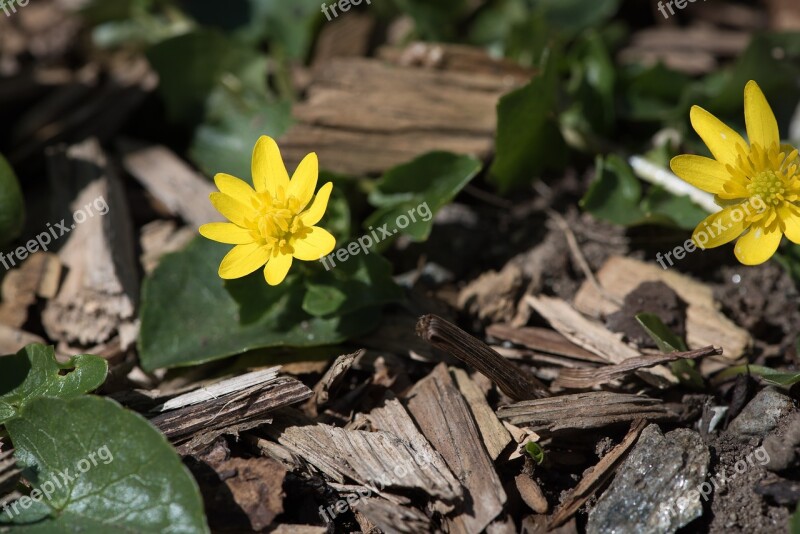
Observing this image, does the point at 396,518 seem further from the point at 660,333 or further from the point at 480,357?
the point at 660,333

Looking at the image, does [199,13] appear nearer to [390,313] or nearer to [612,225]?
[390,313]

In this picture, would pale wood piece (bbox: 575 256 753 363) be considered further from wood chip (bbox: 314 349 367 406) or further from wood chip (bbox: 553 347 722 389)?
wood chip (bbox: 314 349 367 406)

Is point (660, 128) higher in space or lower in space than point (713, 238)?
lower

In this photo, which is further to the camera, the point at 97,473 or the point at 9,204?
the point at 9,204

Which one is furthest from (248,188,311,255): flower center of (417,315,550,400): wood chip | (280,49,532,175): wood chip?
(280,49,532,175): wood chip

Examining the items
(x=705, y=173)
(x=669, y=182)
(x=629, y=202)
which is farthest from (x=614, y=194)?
(x=705, y=173)

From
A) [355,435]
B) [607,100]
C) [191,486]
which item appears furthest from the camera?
[607,100]

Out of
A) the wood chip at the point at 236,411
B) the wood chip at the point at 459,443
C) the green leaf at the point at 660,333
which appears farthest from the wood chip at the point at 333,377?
the green leaf at the point at 660,333

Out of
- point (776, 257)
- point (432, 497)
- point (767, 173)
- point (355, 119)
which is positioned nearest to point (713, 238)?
point (767, 173)
